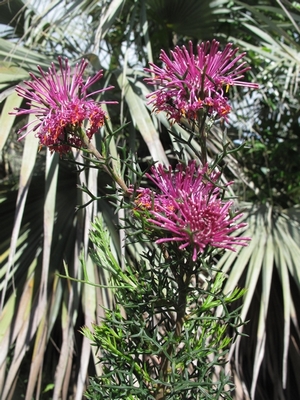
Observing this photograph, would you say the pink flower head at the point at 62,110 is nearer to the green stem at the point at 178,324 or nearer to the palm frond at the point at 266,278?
the green stem at the point at 178,324

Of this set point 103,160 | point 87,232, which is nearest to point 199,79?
point 103,160

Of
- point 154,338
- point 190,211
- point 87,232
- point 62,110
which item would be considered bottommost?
point 154,338

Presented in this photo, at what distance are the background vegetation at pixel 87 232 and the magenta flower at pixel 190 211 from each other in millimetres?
486

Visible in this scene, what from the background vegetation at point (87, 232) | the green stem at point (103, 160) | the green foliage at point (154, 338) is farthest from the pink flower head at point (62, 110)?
the background vegetation at point (87, 232)

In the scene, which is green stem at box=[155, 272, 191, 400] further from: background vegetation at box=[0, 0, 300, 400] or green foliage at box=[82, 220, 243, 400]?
background vegetation at box=[0, 0, 300, 400]

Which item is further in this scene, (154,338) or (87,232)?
(87,232)

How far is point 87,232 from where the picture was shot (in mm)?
1199

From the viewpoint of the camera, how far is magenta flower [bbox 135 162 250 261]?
1.52 feet

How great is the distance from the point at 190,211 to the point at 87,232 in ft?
2.50

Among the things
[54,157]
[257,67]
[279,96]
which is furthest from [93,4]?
[279,96]

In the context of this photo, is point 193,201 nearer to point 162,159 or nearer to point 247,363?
point 162,159

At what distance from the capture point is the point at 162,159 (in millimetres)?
1247

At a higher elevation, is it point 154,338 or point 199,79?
point 199,79

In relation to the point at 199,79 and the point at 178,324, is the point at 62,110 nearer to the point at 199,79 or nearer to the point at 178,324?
the point at 199,79
